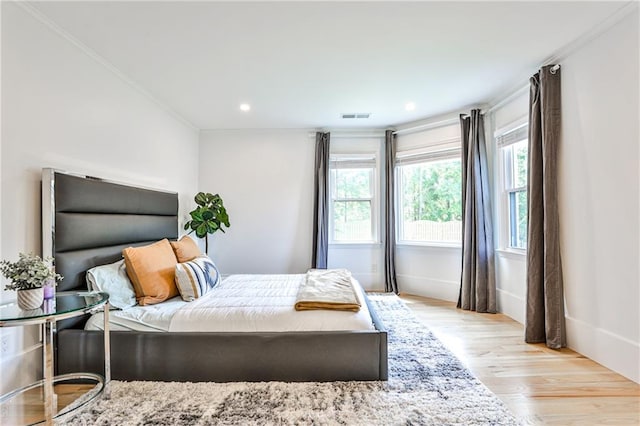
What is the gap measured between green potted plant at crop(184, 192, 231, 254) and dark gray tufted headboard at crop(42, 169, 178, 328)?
33.9 inches

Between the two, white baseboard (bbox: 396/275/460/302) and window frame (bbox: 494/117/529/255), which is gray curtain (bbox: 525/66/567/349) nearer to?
window frame (bbox: 494/117/529/255)

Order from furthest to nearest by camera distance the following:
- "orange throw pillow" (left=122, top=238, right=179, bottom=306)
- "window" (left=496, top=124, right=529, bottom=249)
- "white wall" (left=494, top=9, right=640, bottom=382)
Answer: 1. "window" (left=496, top=124, right=529, bottom=249)
2. "orange throw pillow" (left=122, top=238, right=179, bottom=306)
3. "white wall" (left=494, top=9, right=640, bottom=382)

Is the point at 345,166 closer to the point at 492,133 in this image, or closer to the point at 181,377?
the point at 492,133

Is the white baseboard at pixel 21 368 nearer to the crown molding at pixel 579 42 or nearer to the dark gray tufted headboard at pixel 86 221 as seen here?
the dark gray tufted headboard at pixel 86 221

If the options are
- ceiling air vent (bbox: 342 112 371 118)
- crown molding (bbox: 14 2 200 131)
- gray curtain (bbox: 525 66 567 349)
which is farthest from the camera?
ceiling air vent (bbox: 342 112 371 118)

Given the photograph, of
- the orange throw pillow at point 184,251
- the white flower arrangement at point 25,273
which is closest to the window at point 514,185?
the orange throw pillow at point 184,251

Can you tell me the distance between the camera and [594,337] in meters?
2.45

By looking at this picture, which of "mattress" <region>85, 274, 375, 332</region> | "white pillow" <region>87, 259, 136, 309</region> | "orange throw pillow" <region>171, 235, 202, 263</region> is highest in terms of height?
"orange throw pillow" <region>171, 235, 202, 263</region>

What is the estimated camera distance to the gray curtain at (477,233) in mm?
3711

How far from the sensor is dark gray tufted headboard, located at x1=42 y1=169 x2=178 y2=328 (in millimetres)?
2113

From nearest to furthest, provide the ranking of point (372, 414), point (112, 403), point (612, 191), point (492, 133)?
point (372, 414) → point (112, 403) → point (612, 191) → point (492, 133)

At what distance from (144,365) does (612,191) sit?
11.6 ft

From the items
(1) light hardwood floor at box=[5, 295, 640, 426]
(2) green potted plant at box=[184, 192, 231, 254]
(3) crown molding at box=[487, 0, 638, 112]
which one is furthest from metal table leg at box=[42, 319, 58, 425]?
(3) crown molding at box=[487, 0, 638, 112]

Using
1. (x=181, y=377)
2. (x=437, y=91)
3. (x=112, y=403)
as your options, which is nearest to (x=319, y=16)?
(x=437, y=91)
